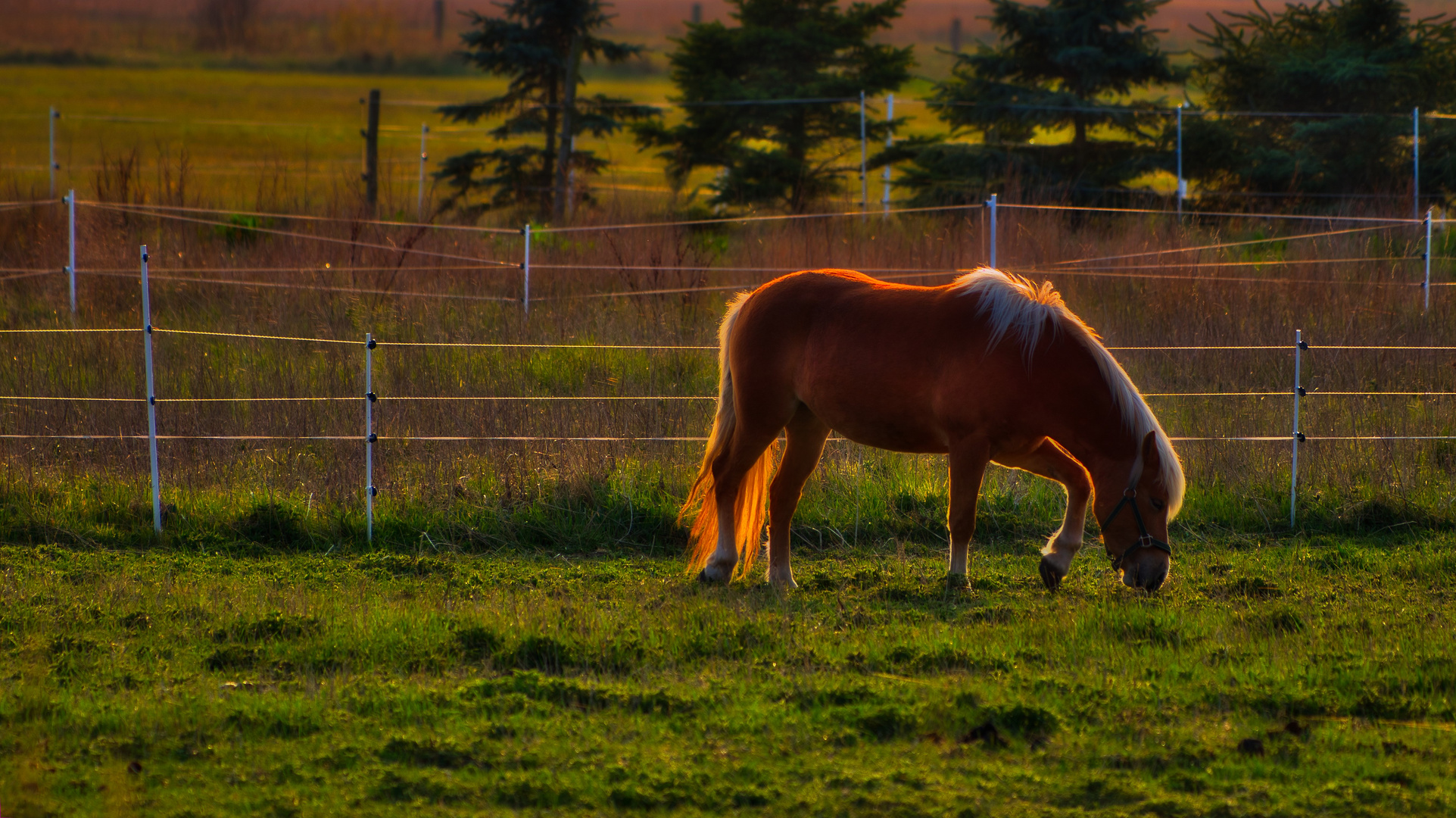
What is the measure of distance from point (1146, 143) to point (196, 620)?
15.4 meters

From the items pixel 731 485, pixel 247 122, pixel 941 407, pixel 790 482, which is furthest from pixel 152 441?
pixel 247 122

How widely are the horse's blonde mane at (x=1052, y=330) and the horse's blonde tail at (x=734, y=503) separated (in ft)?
4.04

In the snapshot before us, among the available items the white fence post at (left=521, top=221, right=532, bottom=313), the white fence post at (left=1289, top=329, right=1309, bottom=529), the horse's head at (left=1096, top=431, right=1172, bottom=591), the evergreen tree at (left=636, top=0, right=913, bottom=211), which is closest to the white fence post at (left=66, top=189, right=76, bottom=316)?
the white fence post at (left=521, top=221, right=532, bottom=313)

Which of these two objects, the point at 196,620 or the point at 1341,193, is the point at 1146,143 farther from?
the point at 196,620

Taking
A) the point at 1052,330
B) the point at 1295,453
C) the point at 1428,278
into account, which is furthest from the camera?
the point at 1428,278

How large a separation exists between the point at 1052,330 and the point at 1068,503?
0.77 metres

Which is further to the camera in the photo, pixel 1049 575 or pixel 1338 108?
pixel 1338 108

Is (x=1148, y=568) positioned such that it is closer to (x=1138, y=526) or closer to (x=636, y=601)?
(x=1138, y=526)

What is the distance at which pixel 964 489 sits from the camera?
5.15 metres

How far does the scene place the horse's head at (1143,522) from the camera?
16.2 feet

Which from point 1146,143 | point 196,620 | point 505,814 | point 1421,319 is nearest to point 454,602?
point 196,620

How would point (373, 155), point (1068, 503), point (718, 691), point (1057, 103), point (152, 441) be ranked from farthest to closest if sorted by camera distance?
point (373, 155) → point (1057, 103) → point (152, 441) → point (1068, 503) → point (718, 691)

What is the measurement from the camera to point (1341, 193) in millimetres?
16016

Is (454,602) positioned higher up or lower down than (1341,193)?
lower down
